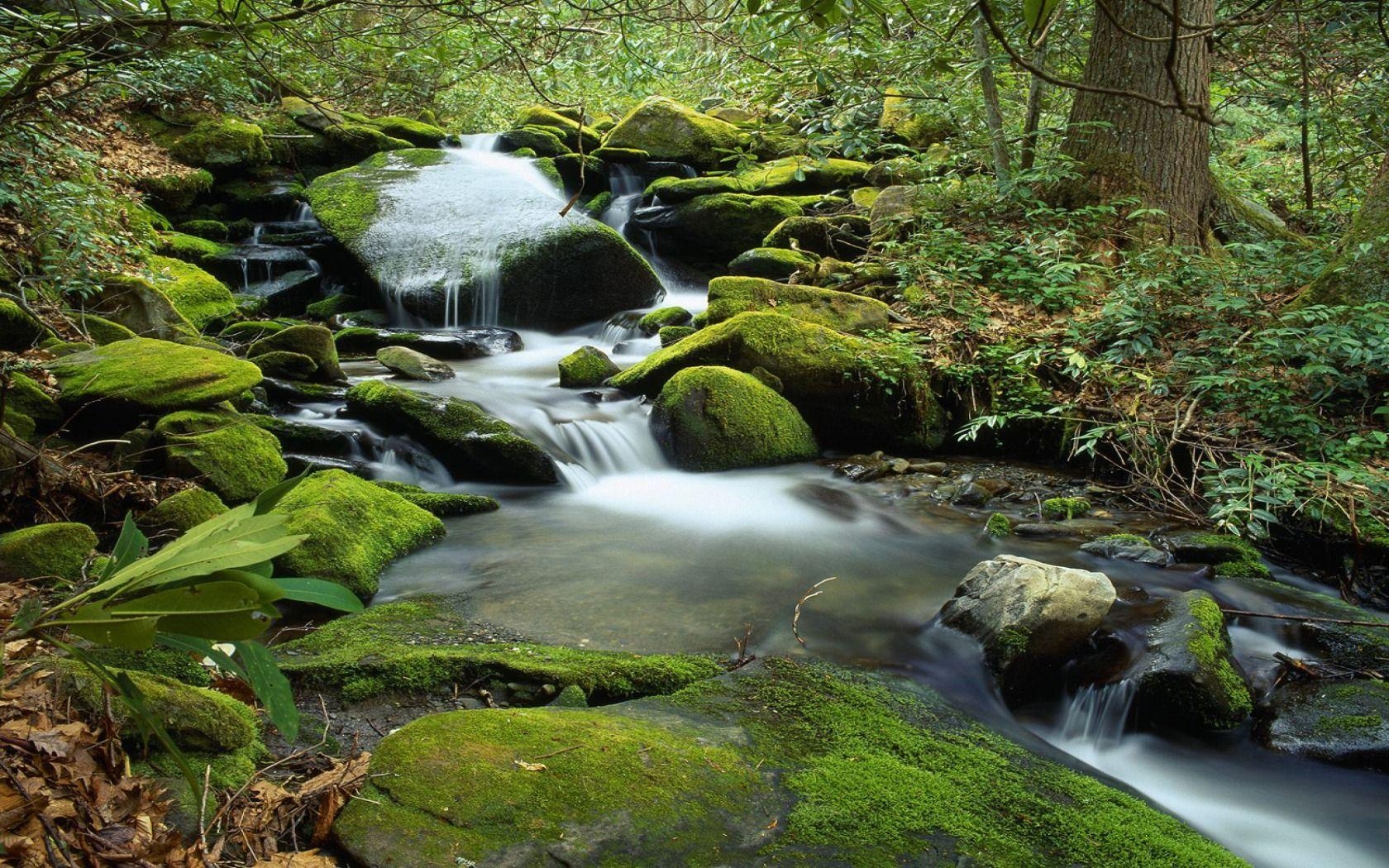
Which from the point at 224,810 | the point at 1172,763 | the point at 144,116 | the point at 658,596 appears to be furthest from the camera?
the point at 144,116

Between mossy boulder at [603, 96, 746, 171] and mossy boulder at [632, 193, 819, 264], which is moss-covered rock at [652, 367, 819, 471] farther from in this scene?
mossy boulder at [603, 96, 746, 171]

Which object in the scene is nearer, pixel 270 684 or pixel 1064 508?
pixel 270 684

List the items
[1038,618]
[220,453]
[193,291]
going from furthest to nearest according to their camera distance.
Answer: [193,291], [220,453], [1038,618]

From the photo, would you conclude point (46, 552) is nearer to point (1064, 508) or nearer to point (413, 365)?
point (413, 365)

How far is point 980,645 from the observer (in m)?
3.96

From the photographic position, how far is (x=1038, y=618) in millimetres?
3803

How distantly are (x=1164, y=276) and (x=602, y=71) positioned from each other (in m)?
5.16

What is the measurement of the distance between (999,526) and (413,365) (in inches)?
245

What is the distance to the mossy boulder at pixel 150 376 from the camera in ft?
16.9

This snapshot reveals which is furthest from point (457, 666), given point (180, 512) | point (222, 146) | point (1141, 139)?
point (222, 146)

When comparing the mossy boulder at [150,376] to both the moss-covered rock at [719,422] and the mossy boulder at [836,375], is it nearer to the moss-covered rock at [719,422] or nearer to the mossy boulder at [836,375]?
the moss-covered rock at [719,422]

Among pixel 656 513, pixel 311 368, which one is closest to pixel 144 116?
pixel 311 368

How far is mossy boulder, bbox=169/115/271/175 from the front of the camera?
42.5 feet

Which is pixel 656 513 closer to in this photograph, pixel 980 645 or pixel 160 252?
pixel 980 645
